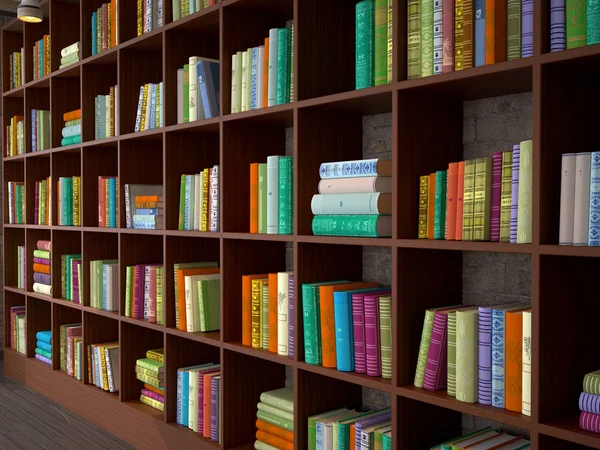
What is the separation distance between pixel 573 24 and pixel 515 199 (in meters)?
0.44

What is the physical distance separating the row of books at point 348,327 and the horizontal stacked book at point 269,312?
11 centimetres

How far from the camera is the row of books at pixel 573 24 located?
5.19ft

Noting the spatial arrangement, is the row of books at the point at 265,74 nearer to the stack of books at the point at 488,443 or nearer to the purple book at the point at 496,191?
the purple book at the point at 496,191

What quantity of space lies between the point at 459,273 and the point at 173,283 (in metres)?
1.39

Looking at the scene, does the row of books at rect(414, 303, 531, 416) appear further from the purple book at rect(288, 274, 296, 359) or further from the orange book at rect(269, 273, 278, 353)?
the orange book at rect(269, 273, 278, 353)

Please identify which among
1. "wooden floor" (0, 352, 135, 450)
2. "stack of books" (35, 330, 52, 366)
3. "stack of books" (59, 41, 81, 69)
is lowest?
"wooden floor" (0, 352, 135, 450)

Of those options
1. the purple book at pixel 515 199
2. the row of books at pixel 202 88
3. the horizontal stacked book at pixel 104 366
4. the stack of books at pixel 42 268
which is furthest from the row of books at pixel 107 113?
the purple book at pixel 515 199

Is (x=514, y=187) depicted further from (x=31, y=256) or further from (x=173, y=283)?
(x=31, y=256)

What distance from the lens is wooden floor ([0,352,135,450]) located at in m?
3.29

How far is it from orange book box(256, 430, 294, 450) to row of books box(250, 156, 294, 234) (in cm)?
79

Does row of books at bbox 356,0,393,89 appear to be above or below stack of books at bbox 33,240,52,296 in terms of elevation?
above

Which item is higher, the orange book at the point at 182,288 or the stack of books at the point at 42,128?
the stack of books at the point at 42,128

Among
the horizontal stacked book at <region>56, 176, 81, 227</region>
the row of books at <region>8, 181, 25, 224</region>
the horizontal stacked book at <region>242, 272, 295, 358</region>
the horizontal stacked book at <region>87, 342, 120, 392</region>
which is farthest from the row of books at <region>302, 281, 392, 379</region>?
the row of books at <region>8, 181, 25, 224</region>

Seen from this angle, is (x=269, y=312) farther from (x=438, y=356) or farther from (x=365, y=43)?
(x=365, y=43)
